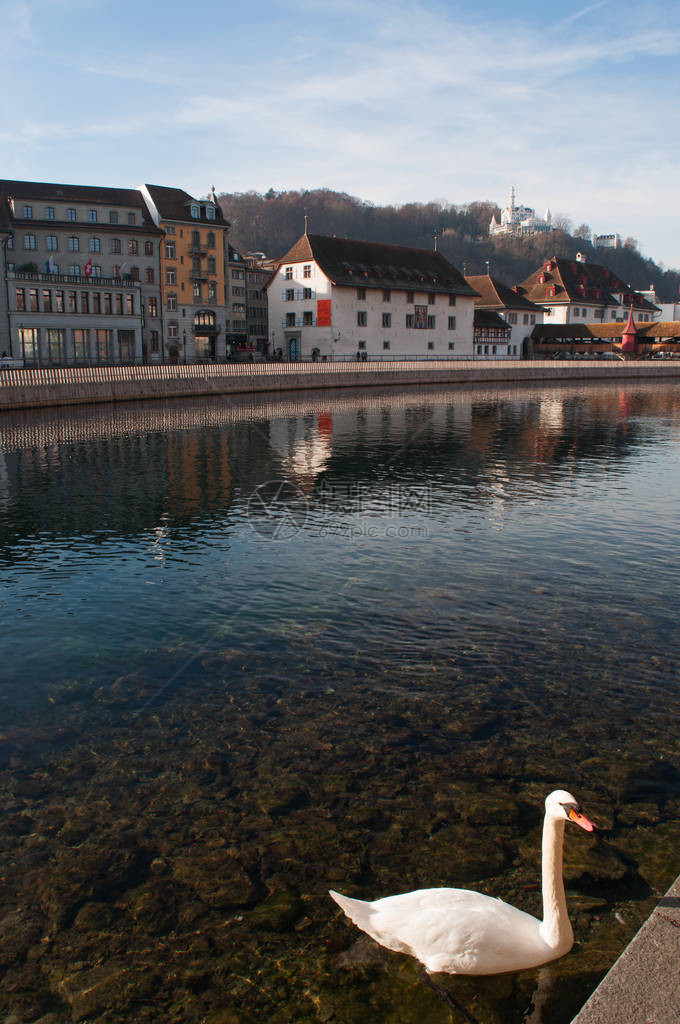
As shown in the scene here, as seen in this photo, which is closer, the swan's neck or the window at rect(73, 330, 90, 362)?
the swan's neck

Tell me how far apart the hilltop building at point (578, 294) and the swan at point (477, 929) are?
117047mm

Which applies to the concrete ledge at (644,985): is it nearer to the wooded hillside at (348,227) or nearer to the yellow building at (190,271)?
the yellow building at (190,271)

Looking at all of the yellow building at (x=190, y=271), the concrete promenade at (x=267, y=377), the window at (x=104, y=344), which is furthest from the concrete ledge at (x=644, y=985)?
the yellow building at (x=190, y=271)

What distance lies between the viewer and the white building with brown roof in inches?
3162

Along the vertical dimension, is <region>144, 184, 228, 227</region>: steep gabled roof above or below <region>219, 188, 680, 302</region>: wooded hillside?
below

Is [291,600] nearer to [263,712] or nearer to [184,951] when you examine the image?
[263,712]

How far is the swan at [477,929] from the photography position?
14.1ft

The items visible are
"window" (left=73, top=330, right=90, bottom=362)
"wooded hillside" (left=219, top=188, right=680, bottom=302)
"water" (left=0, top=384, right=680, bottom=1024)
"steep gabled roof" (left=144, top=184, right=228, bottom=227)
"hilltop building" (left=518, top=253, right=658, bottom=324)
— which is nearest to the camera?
"water" (left=0, top=384, right=680, bottom=1024)

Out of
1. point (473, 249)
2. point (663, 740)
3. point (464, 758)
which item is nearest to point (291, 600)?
point (464, 758)

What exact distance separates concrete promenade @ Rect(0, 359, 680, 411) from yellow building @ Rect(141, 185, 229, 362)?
2293cm

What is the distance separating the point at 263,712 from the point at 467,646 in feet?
9.56

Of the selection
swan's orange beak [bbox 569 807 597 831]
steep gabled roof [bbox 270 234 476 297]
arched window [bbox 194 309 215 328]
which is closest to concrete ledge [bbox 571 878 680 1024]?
swan's orange beak [bbox 569 807 597 831]

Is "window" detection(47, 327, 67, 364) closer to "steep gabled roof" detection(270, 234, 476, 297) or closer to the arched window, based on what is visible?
the arched window

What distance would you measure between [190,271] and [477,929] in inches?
3259
